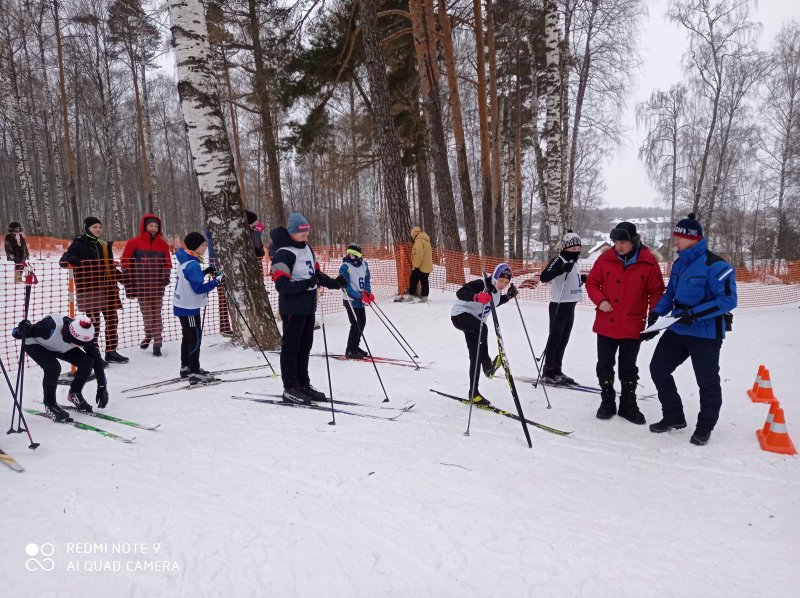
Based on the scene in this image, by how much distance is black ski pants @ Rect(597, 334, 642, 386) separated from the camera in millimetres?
4223

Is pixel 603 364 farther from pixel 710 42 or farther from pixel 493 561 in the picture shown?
pixel 710 42

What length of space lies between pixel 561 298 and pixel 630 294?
105 cm

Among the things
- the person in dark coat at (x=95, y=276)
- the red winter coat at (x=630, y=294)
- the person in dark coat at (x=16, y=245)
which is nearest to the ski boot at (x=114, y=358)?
the person in dark coat at (x=95, y=276)

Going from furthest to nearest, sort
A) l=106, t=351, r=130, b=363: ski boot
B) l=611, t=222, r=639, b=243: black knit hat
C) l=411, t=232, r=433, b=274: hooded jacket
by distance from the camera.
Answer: l=411, t=232, r=433, b=274: hooded jacket, l=106, t=351, r=130, b=363: ski boot, l=611, t=222, r=639, b=243: black knit hat

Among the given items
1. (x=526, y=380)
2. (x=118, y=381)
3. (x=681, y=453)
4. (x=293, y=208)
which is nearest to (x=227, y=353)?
(x=118, y=381)

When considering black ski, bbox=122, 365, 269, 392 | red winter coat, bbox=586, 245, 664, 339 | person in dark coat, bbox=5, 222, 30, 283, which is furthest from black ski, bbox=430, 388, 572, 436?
person in dark coat, bbox=5, 222, 30, 283

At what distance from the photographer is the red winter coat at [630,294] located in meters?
4.12

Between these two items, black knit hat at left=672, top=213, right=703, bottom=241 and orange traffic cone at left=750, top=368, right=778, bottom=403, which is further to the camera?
orange traffic cone at left=750, top=368, right=778, bottom=403

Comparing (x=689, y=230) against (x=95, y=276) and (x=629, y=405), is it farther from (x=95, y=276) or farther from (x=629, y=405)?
(x=95, y=276)

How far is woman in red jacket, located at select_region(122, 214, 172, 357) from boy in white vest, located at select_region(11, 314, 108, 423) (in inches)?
84.2

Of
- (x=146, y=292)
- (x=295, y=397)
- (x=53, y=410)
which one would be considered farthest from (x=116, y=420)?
(x=146, y=292)

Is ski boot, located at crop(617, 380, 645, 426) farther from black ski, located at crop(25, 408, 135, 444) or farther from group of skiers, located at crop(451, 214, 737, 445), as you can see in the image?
black ski, located at crop(25, 408, 135, 444)

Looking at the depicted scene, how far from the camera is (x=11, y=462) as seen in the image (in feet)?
10.2

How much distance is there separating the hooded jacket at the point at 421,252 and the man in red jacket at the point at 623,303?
5.59 m
